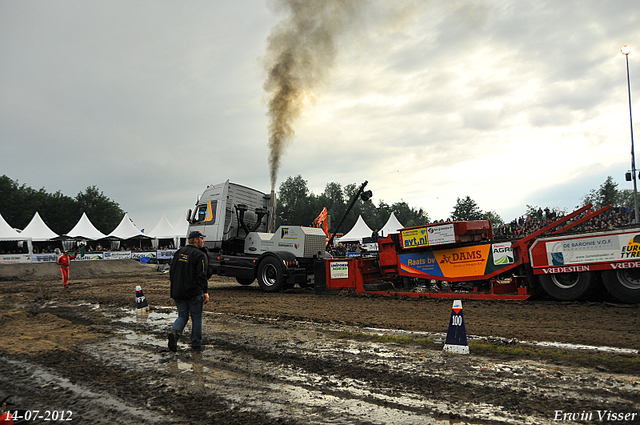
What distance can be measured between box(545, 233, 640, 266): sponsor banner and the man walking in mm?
7562

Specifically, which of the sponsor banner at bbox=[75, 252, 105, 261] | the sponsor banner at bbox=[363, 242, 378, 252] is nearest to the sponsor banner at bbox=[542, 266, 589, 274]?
the sponsor banner at bbox=[363, 242, 378, 252]

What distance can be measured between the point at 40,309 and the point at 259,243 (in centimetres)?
Result: 638

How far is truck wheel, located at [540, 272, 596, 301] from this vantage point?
334 inches

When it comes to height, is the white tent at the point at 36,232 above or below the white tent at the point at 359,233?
above

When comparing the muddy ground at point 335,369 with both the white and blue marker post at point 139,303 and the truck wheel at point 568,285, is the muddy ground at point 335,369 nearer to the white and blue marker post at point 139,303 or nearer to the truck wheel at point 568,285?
the truck wheel at point 568,285

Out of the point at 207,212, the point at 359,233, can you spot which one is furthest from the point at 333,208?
the point at 207,212

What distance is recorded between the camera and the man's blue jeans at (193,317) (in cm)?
562

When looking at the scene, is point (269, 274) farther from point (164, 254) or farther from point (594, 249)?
point (164, 254)

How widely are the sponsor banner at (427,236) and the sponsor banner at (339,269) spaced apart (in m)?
2.00

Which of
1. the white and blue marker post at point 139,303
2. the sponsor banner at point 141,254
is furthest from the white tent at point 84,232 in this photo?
the white and blue marker post at point 139,303

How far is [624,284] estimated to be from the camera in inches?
320

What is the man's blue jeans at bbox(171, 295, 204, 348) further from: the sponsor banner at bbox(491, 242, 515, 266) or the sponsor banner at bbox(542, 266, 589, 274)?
the sponsor banner at bbox(542, 266, 589, 274)

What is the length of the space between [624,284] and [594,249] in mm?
868

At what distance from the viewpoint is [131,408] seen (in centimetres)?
360
